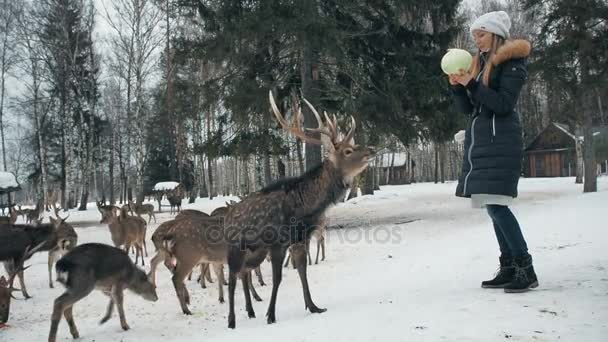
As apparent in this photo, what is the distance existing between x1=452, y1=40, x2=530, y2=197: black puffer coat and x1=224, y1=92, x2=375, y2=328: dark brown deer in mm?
1491

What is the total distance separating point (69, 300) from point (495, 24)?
5394mm

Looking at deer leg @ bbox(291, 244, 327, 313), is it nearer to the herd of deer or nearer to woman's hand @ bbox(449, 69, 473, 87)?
the herd of deer

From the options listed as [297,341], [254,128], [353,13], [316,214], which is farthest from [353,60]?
[297,341]

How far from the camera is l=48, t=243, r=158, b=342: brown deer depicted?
557 cm

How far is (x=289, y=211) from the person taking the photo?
556 centimetres

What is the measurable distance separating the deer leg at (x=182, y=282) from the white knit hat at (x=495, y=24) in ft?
16.1

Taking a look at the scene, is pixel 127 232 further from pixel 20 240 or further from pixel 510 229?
pixel 510 229

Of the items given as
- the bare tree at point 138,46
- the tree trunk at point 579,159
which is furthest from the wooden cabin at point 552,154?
the bare tree at point 138,46

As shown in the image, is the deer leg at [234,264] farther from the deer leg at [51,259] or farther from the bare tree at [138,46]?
the bare tree at [138,46]

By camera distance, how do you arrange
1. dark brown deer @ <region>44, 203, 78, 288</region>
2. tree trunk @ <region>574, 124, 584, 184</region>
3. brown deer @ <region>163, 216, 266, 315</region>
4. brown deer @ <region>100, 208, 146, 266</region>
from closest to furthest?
brown deer @ <region>163, 216, 266, 315</region> < dark brown deer @ <region>44, 203, 78, 288</region> < brown deer @ <region>100, 208, 146, 266</region> < tree trunk @ <region>574, 124, 584, 184</region>

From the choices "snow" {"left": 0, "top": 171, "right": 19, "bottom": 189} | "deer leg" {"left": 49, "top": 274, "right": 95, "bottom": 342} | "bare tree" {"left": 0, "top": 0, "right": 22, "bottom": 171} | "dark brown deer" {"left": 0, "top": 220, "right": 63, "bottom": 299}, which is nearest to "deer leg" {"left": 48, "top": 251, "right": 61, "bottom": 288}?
"dark brown deer" {"left": 0, "top": 220, "right": 63, "bottom": 299}

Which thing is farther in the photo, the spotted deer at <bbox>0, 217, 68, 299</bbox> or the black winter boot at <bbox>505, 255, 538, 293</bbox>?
the spotted deer at <bbox>0, 217, 68, 299</bbox>

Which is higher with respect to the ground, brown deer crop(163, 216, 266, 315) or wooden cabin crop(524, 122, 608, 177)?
wooden cabin crop(524, 122, 608, 177)

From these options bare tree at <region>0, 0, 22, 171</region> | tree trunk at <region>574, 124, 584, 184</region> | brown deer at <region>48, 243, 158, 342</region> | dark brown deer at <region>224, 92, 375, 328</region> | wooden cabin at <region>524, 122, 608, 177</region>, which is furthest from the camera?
wooden cabin at <region>524, 122, 608, 177</region>
